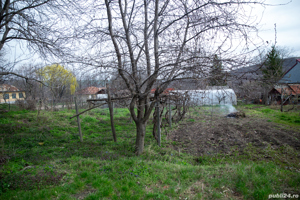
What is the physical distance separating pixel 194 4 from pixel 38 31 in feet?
17.5

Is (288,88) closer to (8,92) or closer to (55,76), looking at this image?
(55,76)

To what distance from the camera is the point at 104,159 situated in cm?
508

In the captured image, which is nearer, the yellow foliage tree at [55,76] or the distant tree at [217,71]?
the distant tree at [217,71]

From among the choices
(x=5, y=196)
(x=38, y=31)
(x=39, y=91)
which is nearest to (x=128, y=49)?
(x=38, y=31)

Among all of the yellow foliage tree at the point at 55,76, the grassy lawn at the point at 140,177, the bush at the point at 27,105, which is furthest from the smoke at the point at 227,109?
the bush at the point at 27,105

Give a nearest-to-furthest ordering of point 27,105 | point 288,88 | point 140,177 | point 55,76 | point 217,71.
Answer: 1. point 140,177
2. point 217,71
3. point 27,105
4. point 288,88
5. point 55,76

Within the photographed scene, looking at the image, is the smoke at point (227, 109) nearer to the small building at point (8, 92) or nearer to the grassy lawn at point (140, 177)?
the grassy lawn at point (140, 177)

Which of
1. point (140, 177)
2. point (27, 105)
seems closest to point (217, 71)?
point (140, 177)

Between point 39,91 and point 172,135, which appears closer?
point 172,135

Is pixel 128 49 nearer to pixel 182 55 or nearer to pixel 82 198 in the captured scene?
pixel 182 55

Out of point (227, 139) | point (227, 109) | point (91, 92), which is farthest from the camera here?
point (91, 92)

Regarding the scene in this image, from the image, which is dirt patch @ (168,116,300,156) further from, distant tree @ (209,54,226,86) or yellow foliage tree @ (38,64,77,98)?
yellow foliage tree @ (38,64,77,98)

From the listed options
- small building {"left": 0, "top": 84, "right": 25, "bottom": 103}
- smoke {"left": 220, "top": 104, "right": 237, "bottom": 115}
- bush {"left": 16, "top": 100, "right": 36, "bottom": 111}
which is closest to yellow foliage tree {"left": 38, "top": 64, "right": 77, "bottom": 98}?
bush {"left": 16, "top": 100, "right": 36, "bottom": 111}

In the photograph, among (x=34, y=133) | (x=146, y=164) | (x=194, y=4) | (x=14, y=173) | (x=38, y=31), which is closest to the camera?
(x=14, y=173)
